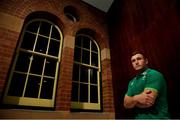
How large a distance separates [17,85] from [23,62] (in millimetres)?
488

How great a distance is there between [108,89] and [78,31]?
1.80 metres

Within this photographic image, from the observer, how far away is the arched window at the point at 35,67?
261cm

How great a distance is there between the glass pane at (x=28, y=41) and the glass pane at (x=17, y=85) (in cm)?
65

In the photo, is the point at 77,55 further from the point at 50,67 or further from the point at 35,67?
the point at 35,67

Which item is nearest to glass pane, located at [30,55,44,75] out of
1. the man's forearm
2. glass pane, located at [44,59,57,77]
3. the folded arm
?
glass pane, located at [44,59,57,77]

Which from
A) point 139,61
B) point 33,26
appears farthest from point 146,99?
point 33,26

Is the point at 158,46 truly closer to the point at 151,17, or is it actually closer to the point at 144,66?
the point at 151,17

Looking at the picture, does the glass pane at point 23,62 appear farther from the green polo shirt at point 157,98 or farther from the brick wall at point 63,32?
the green polo shirt at point 157,98

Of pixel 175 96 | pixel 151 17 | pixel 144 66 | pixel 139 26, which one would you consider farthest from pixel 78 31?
pixel 175 96

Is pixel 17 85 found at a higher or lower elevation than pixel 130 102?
higher

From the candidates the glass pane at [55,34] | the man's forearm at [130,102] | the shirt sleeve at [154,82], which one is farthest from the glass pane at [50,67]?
the shirt sleeve at [154,82]

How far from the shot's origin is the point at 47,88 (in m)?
2.92

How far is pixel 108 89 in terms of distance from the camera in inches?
141

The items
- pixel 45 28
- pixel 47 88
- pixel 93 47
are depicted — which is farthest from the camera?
pixel 93 47
